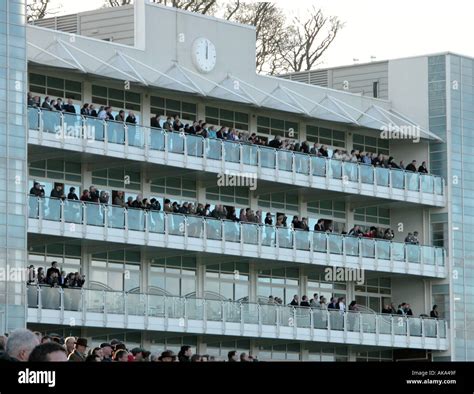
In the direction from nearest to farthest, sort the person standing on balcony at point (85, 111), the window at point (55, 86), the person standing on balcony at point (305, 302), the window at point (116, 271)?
1. the person standing on balcony at point (85, 111)
2. the window at point (55, 86)
3. the window at point (116, 271)
4. the person standing on balcony at point (305, 302)

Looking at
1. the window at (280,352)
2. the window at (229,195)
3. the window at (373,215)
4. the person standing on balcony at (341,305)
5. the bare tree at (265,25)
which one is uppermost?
the bare tree at (265,25)

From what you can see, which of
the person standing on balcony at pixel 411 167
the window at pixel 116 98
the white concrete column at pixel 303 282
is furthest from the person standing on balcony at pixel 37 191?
the person standing on balcony at pixel 411 167

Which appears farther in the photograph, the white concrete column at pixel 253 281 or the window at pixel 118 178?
the white concrete column at pixel 253 281

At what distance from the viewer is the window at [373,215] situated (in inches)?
2520

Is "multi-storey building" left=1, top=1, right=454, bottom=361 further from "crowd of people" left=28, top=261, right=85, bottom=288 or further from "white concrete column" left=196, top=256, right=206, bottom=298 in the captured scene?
"crowd of people" left=28, top=261, right=85, bottom=288

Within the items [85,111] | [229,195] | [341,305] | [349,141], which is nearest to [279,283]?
[341,305]

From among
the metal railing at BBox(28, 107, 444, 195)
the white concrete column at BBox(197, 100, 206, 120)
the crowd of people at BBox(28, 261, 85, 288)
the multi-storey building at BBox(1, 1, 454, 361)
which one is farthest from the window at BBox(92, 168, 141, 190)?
the crowd of people at BBox(28, 261, 85, 288)

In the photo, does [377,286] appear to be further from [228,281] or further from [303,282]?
[228,281]

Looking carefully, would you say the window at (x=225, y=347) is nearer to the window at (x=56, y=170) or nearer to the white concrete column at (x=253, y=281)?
the white concrete column at (x=253, y=281)

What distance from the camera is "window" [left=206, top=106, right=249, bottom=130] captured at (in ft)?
190

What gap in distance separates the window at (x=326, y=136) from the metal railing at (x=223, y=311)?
730 centimetres

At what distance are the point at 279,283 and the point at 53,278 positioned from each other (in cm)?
1422

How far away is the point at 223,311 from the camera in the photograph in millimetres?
54781
